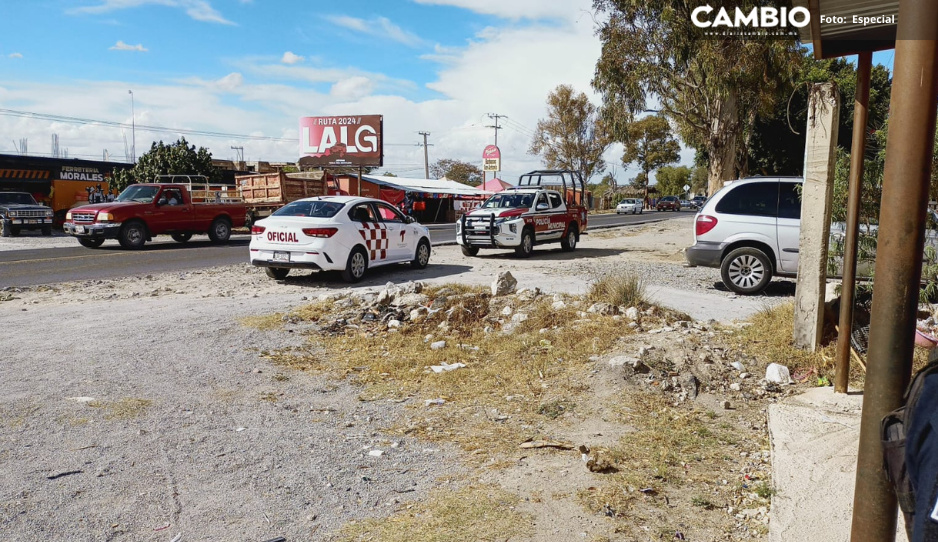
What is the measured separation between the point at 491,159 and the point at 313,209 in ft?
150

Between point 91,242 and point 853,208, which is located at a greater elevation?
point 853,208

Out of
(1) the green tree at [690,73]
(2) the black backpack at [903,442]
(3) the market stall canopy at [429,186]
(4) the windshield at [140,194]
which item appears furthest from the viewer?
(3) the market stall canopy at [429,186]

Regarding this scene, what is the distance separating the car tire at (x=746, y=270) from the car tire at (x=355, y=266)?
608 cm

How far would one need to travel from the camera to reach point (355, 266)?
12.5 m

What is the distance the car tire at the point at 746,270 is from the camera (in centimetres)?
1070

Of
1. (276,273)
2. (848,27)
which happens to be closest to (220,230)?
(276,273)

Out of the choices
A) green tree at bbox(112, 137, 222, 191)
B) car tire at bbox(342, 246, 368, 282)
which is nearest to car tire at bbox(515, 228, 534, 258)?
car tire at bbox(342, 246, 368, 282)

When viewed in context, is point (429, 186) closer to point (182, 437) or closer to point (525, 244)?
point (525, 244)

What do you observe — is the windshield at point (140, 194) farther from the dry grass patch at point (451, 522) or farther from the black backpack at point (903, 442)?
the black backpack at point (903, 442)

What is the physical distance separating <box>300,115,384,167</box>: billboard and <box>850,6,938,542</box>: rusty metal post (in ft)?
127

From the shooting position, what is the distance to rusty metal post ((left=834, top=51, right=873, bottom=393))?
17.0 ft

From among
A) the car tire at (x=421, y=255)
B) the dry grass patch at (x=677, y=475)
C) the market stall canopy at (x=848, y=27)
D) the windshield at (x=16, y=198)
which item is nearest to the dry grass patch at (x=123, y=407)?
the dry grass patch at (x=677, y=475)

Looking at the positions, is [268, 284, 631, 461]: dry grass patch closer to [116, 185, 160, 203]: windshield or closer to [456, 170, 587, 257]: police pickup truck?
[456, 170, 587, 257]: police pickup truck

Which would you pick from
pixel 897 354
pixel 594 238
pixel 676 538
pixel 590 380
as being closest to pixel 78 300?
pixel 590 380
